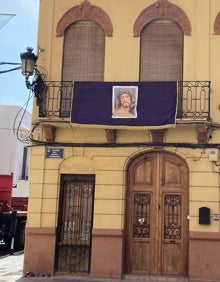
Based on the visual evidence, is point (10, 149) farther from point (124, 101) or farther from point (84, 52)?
point (124, 101)

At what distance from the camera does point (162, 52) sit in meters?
13.0

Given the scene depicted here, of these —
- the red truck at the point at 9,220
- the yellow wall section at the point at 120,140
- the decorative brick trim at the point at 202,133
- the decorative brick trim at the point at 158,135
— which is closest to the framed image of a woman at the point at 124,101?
the yellow wall section at the point at 120,140

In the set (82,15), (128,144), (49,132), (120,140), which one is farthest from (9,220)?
(82,15)

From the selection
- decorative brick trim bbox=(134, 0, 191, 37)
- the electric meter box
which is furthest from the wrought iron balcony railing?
decorative brick trim bbox=(134, 0, 191, 37)

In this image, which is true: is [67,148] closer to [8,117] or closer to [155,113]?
[155,113]

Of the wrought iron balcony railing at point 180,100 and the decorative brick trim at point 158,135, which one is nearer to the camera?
the wrought iron balcony railing at point 180,100

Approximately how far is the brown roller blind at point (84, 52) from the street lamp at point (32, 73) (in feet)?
2.48

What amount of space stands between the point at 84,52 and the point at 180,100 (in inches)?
118

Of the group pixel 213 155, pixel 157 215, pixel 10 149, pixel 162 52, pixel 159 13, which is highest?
pixel 159 13

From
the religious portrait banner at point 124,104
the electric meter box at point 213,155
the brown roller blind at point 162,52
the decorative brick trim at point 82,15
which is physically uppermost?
the decorative brick trim at point 82,15

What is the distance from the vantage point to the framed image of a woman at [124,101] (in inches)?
487

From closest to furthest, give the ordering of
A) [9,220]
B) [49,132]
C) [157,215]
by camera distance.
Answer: [157,215] < [49,132] < [9,220]

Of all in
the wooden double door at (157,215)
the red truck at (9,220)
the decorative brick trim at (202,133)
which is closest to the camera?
the decorative brick trim at (202,133)

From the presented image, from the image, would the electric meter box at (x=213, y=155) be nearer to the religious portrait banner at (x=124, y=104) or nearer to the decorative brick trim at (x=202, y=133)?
the decorative brick trim at (x=202, y=133)
